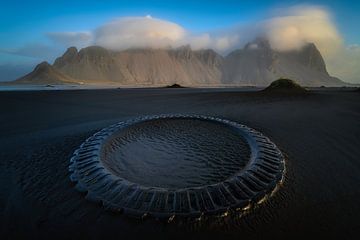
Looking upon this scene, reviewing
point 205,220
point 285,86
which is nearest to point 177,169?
point 205,220

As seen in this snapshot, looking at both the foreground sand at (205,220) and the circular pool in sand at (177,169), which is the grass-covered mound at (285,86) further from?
the circular pool in sand at (177,169)

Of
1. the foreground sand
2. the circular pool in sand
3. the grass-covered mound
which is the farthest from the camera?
the grass-covered mound

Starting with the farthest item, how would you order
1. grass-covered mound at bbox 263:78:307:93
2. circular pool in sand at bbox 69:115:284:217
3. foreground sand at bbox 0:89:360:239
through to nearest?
1. grass-covered mound at bbox 263:78:307:93
2. circular pool in sand at bbox 69:115:284:217
3. foreground sand at bbox 0:89:360:239

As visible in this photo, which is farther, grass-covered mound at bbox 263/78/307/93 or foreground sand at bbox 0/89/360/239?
grass-covered mound at bbox 263/78/307/93

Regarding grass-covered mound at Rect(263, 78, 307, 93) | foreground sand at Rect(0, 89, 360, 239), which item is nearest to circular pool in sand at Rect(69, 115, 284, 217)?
foreground sand at Rect(0, 89, 360, 239)

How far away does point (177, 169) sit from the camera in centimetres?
302

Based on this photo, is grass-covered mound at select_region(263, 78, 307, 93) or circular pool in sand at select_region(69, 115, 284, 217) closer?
circular pool in sand at select_region(69, 115, 284, 217)

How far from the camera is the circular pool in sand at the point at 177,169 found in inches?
87.7

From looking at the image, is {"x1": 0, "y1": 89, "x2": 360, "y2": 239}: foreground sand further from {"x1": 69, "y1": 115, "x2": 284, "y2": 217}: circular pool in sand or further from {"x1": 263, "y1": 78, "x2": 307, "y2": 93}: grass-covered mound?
{"x1": 263, "y1": 78, "x2": 307, "y2": 93}: grass-covered mound

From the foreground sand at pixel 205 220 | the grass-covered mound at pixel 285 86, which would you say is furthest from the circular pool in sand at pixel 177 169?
the grass-covered mound at pixel 285 86

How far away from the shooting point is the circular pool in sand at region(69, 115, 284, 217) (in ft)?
7.31

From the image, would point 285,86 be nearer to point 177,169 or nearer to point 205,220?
point 177,169

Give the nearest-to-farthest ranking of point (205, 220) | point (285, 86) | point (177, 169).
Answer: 1. point (205, 220)
2. point (177, 169)
3. point (285, 86)

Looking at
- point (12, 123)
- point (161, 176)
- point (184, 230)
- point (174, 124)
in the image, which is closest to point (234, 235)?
point (184, 230)
